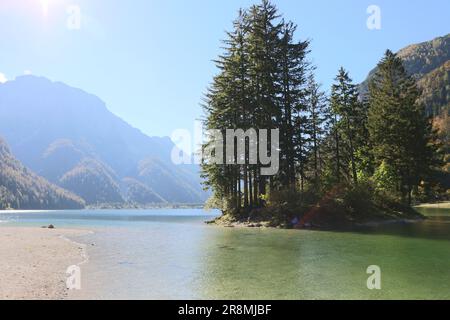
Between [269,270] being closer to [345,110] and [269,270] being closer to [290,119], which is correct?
[290,119]

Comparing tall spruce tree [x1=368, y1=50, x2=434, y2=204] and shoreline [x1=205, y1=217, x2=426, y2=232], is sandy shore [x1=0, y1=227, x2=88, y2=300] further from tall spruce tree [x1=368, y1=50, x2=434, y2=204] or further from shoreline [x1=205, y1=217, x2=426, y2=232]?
tall spruce tree [x1=368, y1=50, x2=434, y2=204]

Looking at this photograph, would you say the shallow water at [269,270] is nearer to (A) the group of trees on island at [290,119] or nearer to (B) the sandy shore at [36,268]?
(B) the sandy shore at [36,268]

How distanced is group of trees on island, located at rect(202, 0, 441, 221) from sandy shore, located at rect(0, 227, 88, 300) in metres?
24.6

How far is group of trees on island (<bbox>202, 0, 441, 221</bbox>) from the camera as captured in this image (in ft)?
156

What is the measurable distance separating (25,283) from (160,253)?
932cm

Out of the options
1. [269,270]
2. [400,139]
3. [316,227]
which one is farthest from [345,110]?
[269,270]

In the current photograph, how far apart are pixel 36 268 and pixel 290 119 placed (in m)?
36.7

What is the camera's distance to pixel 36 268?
1748 cm

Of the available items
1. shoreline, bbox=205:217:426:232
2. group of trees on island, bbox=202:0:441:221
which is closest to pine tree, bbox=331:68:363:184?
group of trees on island, bbox=202:0:441:221

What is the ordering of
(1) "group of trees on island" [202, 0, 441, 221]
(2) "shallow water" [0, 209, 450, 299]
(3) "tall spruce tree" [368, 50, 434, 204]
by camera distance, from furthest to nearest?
(3) "tall spruce tree" [368, 50, 434, 204]
(1) "group of trees on island" [202, 0, 441, 221]
(2) "shallow water" [0, 209, 450, 299]
